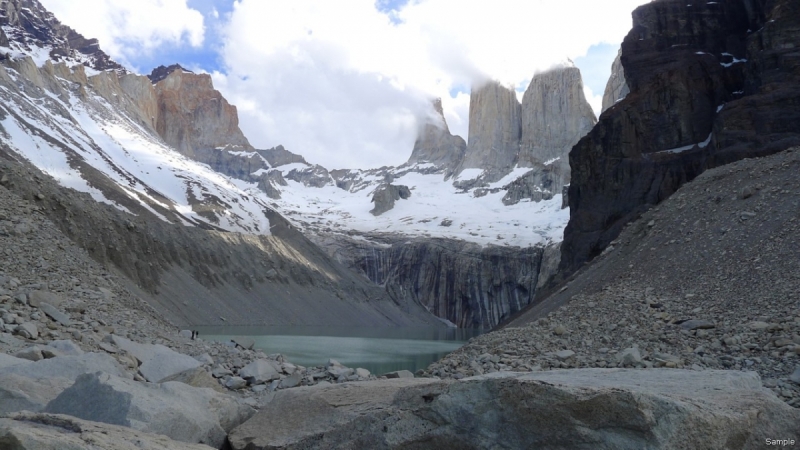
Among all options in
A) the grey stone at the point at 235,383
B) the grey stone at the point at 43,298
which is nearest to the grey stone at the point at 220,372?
the grey stone at the point at 235,383

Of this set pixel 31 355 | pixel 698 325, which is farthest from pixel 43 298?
pixel 698 325

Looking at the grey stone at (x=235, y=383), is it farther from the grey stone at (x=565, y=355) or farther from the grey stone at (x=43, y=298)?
the grey stone at (x=565, y=355)

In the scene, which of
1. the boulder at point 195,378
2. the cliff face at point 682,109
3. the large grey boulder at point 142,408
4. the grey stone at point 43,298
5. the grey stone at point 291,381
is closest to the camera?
the large grey boulder at point 142,408

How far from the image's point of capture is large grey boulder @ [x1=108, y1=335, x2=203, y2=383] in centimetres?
1631

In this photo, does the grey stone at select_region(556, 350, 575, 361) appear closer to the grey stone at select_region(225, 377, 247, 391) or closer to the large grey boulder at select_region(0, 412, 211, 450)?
the grey stone at select_region(225, 377, 247, 391)

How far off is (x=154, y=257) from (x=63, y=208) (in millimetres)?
23841

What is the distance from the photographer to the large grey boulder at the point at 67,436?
4965 millimetres

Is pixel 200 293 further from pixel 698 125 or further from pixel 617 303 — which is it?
pixel 617 303

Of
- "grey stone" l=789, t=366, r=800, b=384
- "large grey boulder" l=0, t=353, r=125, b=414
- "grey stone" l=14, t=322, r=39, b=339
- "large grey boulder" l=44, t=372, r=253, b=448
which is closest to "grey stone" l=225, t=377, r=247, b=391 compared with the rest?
"grey stone" l=14, t=322, r=39, b=339

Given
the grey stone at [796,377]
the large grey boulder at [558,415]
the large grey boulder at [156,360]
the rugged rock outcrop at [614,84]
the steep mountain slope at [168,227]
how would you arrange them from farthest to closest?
the rugged rock outcrop at [614,84]
the steep mountain slope at [168,227]
the large grey boulder at [156,360]
the grey stone at [796,377]
the large grey boulder at [558,415]

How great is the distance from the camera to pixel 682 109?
55406mm

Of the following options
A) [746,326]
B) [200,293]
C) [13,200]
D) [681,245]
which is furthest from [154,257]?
[746,326]

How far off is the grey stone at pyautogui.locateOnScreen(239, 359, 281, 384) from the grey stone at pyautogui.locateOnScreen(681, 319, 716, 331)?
14.0 m

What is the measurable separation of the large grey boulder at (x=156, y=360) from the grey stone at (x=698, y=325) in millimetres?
15841
